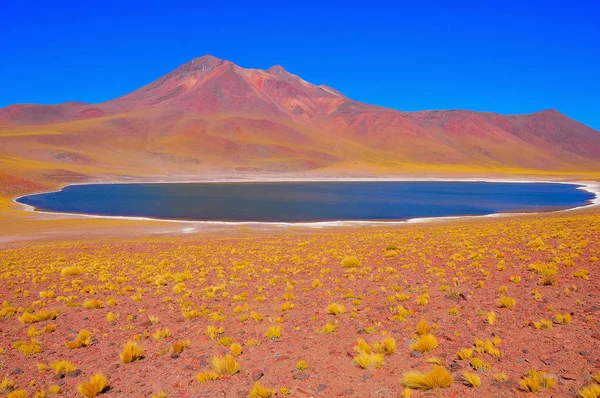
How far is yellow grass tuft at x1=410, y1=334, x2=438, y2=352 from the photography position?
6918mm

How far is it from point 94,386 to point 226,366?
6.23ft

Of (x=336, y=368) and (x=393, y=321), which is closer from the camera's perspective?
(x=336, y=368)

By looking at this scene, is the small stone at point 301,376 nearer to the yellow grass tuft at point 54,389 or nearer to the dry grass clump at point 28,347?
the yellow grass tuft at point 54,389

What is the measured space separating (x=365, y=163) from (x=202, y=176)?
73931 millimetres

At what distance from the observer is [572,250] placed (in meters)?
13.7

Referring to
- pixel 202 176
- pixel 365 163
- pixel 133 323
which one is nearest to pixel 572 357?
pixel 133 323

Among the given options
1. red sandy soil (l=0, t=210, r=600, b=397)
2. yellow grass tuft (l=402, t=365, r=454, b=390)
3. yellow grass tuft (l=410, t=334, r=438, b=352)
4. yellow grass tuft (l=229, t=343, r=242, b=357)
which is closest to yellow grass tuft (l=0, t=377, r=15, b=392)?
red sandy soil (l=0, t=210, r=600, b=397)

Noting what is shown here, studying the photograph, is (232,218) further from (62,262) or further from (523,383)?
(523,383)

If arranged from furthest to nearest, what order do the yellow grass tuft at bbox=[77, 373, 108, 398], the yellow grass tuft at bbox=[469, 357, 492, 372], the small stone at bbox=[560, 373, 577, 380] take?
the yellow grass tuft at bbox=[77, 373, 108, 398], the yellow grass tuft at bbox=[469, 357, 492, 372], the small stone at bbox=[560, 373, 577, 380]

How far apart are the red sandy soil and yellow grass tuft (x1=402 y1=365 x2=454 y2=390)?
102mm

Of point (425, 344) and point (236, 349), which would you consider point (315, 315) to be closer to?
point (236, 349)

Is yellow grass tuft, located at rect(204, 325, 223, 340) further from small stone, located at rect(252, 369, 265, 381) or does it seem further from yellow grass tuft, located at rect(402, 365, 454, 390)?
yellow grass tuft, located at rect(402, 365, 454, 390)

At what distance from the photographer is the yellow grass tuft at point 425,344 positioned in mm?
6918

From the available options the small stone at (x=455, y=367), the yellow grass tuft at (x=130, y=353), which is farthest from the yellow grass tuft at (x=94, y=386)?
the small stone at (x=455, y=367)
